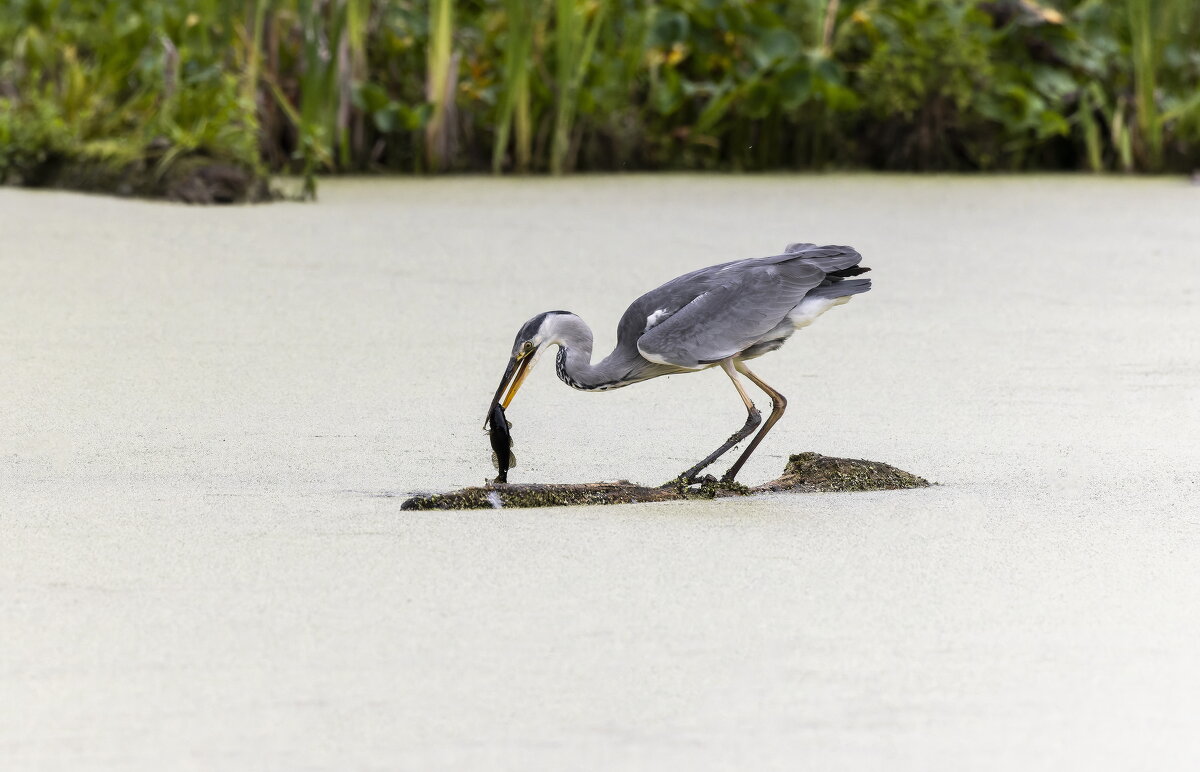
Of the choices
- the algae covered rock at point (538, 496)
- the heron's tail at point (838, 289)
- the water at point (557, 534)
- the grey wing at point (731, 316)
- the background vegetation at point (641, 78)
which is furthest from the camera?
the background vegetation at point (641, 78)

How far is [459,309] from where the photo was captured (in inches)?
200

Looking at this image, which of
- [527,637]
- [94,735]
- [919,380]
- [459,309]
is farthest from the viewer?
[459,309]

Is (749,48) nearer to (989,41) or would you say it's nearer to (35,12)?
(989,41)

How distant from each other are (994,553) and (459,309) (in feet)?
8.54

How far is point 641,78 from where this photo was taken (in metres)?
9.19

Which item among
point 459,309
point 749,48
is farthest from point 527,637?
point 749,48

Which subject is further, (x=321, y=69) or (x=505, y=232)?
(x=321, y=69)

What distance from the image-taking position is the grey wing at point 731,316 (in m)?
3.10

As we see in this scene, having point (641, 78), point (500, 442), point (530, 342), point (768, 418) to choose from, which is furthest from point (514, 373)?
point (641, 78)

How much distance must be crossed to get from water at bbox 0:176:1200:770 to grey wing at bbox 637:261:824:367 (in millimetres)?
285

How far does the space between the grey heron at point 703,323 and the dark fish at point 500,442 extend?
3cm

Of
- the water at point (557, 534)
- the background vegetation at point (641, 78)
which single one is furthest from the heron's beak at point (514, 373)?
the background vegetation at point (641, 78)

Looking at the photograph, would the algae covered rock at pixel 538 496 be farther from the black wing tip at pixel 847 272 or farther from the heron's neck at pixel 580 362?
the black wing tip at pixel 847 272

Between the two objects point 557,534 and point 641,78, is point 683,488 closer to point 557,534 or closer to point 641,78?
point 557,534
